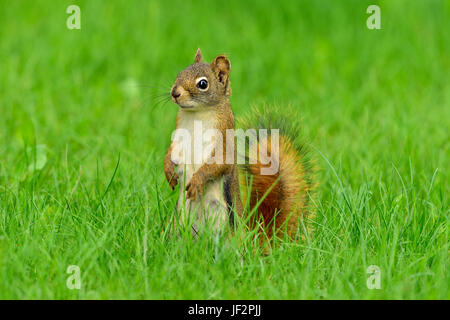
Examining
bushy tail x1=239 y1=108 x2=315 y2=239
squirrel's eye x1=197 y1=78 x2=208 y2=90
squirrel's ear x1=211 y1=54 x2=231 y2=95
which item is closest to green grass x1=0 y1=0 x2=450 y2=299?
bushy tail x1=239 y1=108 x2=315 y2=239

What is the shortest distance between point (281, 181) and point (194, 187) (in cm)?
57

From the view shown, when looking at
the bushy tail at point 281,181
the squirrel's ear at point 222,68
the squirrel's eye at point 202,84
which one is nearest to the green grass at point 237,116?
the bushy tail at point 281,181

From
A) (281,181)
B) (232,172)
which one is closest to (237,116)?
(281,181)

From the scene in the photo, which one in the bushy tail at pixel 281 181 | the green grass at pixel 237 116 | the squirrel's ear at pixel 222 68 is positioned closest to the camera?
the green grass at pixel 237 116

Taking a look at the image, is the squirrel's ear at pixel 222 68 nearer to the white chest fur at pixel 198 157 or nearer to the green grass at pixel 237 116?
the white chest fur at pixel 198 157

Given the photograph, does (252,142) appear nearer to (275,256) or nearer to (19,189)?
(275,256)

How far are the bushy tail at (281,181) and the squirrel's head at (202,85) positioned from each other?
39 centimetres

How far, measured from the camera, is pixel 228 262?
3092mm

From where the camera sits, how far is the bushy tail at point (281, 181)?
3486mm

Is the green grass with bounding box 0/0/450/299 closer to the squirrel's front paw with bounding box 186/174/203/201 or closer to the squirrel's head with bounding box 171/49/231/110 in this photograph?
the squirrel's front paw with bounding box 186/174/203/201

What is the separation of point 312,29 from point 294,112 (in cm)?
379

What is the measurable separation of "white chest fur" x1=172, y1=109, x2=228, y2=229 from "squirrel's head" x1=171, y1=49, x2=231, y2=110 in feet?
0.22
